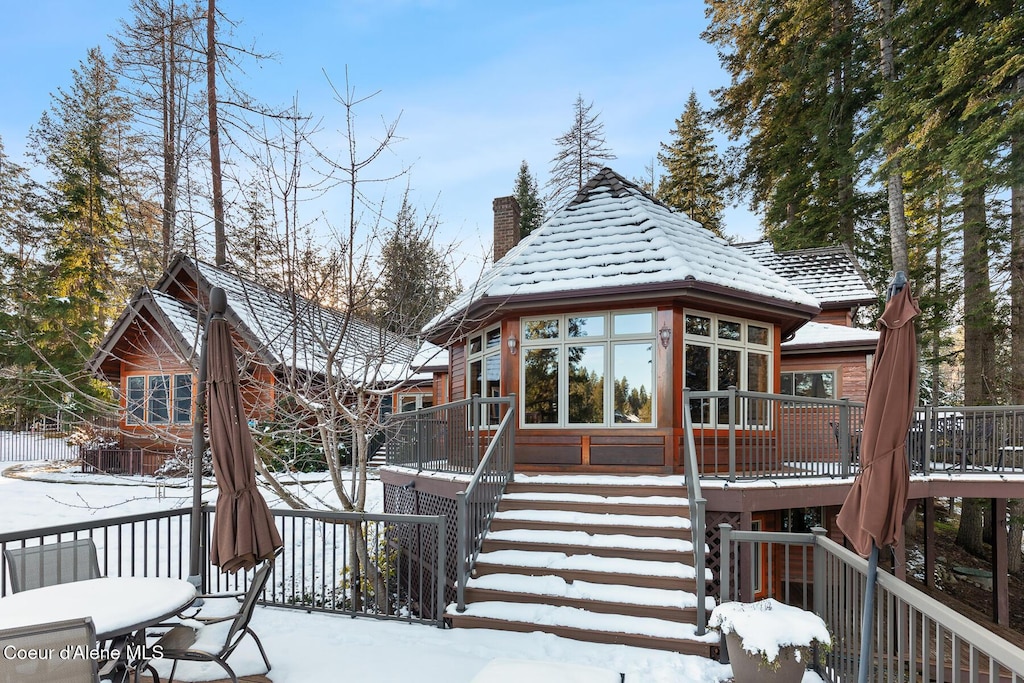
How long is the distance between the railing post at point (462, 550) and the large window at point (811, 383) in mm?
9710

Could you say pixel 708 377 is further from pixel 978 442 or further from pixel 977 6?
pixel 977 6

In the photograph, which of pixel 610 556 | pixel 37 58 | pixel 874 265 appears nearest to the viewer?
pixel 610 556

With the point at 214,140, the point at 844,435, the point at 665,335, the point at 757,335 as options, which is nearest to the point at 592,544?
the point at 665,335

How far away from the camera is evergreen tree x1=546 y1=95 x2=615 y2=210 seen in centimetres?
2662

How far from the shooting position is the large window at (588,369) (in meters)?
8.39

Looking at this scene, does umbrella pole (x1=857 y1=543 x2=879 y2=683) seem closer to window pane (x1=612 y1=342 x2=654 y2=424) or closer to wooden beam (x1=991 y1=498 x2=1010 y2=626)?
window pane (x1=612 y1=342 x2=654 y2=424)

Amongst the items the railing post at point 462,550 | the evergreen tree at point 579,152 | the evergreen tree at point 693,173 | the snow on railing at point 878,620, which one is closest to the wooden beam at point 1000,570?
the snow on railing at point 878,620

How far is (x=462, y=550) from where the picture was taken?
215 inches

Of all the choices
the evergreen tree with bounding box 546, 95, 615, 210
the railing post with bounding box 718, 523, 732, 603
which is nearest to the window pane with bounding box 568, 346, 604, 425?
the railing post with bounding box 718, 523, 732, 603

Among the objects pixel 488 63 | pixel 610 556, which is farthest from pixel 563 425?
pixel 488 63

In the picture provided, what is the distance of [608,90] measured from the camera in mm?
24609

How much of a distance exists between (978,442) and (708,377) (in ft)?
22.8

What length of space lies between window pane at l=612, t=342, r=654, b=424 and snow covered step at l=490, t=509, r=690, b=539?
218 cm

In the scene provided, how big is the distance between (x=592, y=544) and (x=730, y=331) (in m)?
4.66
